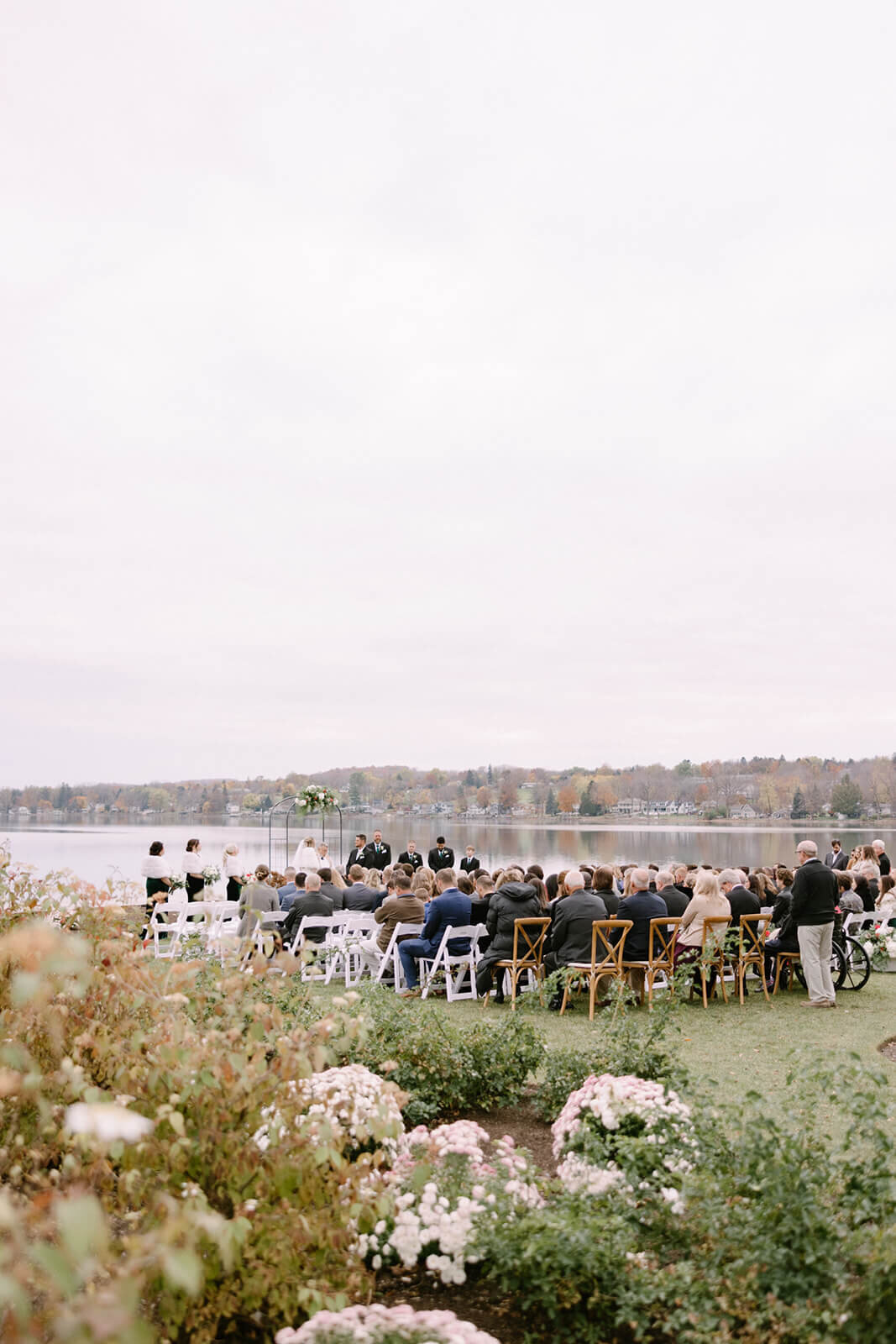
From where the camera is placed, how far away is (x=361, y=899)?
1319 cm

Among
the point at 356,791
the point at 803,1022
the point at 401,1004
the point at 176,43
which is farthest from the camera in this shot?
the point at 356,791

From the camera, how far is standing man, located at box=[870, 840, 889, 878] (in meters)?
15.3

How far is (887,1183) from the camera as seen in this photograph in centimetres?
325

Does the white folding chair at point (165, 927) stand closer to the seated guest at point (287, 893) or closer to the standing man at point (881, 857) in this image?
the seated guest at point (287, 893)

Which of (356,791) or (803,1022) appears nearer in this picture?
(803,1022)

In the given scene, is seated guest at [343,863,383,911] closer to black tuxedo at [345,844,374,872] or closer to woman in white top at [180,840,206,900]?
woman in white top at [180,840,206,900]

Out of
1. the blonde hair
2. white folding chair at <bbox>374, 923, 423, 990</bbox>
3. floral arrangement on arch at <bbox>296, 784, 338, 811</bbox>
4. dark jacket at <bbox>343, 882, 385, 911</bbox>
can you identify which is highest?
floral arrangement on arch at <bbox>296, 784, 338, 811</bbox>

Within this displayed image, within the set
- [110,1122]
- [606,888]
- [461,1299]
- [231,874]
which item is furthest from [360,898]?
[110,1122]

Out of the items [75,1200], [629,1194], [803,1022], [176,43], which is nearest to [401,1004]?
[629,1194]

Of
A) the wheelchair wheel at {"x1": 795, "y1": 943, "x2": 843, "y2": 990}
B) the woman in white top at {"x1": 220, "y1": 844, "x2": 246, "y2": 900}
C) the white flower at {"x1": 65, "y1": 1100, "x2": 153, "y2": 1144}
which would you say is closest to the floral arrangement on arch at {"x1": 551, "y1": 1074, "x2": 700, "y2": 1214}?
the white flower at {"x1": 65, "y1": 1100, "x2": 153, "y2": 1144}

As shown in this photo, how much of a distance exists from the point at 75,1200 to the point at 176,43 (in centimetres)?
1474

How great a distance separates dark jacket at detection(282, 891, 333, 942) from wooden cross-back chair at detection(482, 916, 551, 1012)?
7.59ft

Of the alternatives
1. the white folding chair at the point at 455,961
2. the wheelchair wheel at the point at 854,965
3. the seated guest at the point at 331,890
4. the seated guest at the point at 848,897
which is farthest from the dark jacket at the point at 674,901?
the seated guest at the point at 331,890

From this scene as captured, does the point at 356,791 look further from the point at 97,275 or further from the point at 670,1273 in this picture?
the point at 670,1273
